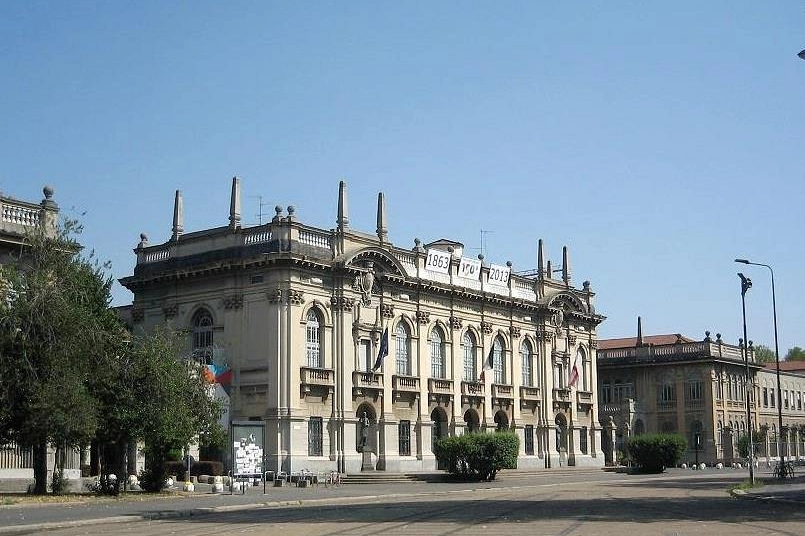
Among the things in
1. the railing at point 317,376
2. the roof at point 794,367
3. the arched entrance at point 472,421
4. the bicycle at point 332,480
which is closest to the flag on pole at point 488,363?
the arched entrance at point 472,421

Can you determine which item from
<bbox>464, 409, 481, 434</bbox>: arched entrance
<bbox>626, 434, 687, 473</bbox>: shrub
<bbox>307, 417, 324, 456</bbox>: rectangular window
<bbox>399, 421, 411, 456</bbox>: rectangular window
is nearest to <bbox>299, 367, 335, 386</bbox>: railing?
<bbox>307, 417, 324, 456</bbox>: rectangular window

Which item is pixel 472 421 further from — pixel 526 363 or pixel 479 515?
pixel 479 515

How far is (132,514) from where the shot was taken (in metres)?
30.5

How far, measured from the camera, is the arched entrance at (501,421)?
70.8 metres

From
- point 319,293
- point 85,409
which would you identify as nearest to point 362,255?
point 319,293

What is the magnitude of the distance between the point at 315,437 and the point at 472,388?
13879 millimetres

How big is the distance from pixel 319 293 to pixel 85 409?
73.9ft

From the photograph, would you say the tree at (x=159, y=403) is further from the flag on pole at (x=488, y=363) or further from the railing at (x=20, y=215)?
the flag on pole at (x=488, y=363)

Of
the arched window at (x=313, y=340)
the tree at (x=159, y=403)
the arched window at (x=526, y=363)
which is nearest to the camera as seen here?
the tree at (x=159, y=403)

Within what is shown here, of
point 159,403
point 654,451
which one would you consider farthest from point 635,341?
point 159,403

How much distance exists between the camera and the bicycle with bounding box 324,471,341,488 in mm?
53094

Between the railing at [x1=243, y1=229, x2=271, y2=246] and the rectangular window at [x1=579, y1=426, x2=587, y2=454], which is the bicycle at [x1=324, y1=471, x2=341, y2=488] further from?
the rectangular window at [x1=579, y1=426, x2=587, y2=454]

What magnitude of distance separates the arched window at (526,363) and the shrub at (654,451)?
8.14m

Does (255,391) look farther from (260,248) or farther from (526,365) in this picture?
(526,365)
